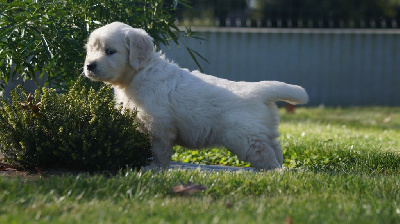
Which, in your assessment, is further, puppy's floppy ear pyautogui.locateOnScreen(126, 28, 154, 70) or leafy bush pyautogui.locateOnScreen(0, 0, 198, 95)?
leafy bush pyautogui.locateOnScreen(0, 0, 198, 95)

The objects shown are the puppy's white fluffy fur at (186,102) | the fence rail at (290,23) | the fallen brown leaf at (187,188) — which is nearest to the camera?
the fallen brown leaf at (187,188)

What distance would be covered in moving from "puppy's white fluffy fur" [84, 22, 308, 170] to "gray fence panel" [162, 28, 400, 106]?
7862 millimetres

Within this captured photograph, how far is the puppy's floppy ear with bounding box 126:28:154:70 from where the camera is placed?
477cm

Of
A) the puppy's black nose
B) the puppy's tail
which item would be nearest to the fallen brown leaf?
the puppy's tail

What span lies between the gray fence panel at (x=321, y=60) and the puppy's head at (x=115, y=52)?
25.9ft

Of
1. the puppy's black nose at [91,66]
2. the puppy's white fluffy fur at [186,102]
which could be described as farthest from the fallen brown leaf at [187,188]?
the puppy's black nose at [91,66]

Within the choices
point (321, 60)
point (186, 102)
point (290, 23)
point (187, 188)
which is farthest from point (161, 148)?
point (321, 60)

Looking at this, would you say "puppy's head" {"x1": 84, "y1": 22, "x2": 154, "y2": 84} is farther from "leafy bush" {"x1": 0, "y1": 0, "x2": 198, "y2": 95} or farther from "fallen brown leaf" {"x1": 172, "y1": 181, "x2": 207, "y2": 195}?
"fallen brown leaf" {"x1": 172, "y1": 181, "x2": 207, "y2": 195}

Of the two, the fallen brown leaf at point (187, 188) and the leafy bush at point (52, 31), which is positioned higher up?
the leafy bush at point (52, 31)

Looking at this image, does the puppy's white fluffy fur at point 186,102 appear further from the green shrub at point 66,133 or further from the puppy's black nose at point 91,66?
the green shrub at point 66,133

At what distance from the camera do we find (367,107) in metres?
12.7

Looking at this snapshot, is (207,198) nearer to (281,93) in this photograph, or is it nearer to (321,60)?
(281,93)

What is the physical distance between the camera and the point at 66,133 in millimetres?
4266

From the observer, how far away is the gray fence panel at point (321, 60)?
42.0ft
